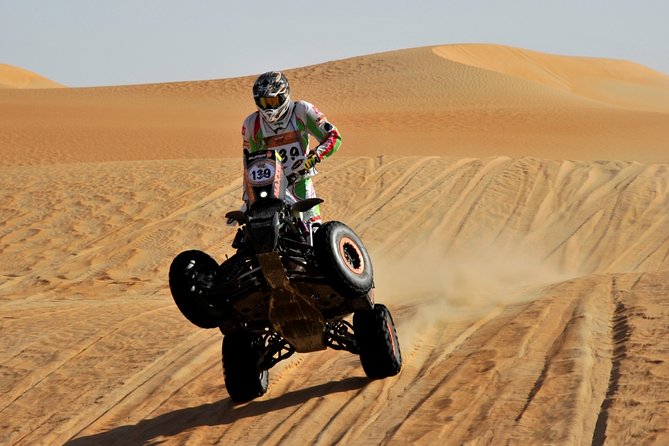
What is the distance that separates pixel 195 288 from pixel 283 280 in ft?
2.50

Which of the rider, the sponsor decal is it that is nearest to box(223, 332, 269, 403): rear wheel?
the rider

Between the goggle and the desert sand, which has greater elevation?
the goggle

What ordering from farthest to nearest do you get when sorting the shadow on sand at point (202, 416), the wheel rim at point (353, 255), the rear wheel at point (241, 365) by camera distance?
the rear wheel at point (241, 365) < the shadow on sand at point (202, 416) < the wheel rim at point (353, 255)

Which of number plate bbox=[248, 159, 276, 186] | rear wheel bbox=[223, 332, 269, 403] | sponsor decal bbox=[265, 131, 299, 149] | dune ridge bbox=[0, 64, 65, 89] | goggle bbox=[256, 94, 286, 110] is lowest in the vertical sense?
rear wheel bbox=[223, 332, 269, 403]

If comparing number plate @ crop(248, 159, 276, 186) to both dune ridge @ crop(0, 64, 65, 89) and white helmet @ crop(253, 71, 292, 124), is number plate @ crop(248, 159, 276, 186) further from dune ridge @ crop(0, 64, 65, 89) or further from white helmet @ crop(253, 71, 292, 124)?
dune ridge @ crop(0, 64, 65, 89)

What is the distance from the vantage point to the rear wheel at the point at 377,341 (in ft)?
25.1

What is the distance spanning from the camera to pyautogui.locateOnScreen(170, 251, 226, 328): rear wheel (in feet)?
23.6

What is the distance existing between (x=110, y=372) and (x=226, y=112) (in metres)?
42.0

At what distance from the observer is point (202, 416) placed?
7.85 metres

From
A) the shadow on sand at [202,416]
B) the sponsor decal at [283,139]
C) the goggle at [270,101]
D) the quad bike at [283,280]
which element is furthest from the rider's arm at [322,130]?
the shadow on sand at [202,416]

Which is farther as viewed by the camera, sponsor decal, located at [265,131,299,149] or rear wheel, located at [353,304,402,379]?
sponsor decal, located at [265,131,299,149]

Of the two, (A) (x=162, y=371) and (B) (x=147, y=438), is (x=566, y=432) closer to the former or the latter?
(B) (x=147, y=438)

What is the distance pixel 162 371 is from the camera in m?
9.35

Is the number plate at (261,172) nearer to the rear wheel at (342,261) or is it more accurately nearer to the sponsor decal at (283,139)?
the rear wheel at (342,261)
